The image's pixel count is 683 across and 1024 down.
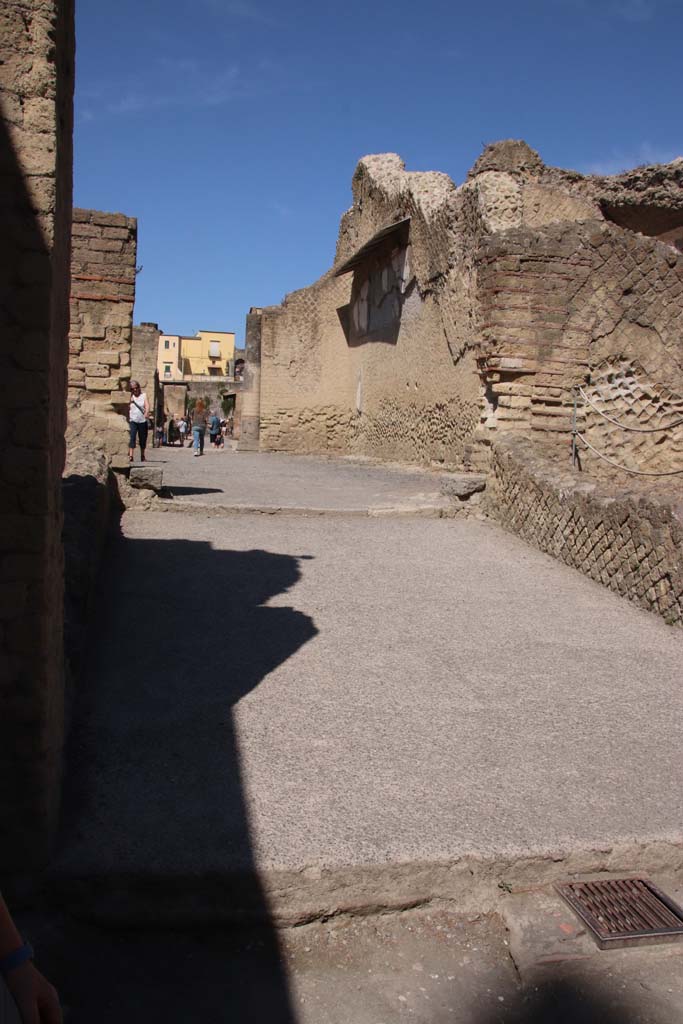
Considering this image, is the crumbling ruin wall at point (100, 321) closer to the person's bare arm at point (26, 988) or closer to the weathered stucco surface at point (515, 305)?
the weathered stucco surface at point (515, 305)

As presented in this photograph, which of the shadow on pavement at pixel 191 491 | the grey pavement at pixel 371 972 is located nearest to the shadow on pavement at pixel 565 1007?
the grey pavement at pixel 371 972

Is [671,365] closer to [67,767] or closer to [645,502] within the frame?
[645,502]

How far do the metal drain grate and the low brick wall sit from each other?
2.75m

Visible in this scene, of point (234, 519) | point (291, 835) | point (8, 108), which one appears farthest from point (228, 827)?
point (234, 519)

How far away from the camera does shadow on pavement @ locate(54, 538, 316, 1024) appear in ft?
7.32

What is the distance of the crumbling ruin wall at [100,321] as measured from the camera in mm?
8086

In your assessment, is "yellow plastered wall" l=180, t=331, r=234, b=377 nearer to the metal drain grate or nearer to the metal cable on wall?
the metal cable on wall

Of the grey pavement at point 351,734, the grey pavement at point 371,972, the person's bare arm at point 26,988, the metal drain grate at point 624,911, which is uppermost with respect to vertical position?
the person's bare arm at point 26,988

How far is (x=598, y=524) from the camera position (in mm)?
6074

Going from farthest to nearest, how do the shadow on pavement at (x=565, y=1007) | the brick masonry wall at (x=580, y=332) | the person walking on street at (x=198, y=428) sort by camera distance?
the person walking on street at (x=198, y=428)
the brick masonry wall at (x=580, y=332)
the shadow on pavement at (x=565, y=1007)

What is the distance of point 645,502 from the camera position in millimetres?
5383

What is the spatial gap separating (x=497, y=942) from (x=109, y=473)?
20.4ft

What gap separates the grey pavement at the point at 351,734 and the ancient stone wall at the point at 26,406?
0.92 feet

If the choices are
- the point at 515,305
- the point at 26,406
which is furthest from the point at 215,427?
the point at 26,406
